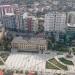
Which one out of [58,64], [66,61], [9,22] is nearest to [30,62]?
[58,64]

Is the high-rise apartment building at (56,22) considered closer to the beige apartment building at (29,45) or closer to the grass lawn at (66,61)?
the beige apartment building at (29,45)

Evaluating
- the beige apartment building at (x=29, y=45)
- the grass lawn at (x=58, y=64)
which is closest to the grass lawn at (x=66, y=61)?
the grass lawn at (x=58, y=64)

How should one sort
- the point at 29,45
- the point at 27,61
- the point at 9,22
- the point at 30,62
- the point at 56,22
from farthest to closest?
1. the point at 9,22
2. the point at 56,22
3. the point at 29,45
4. the point at 27,61
5. the point at 30,62

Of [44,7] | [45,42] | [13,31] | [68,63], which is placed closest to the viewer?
[68,63]

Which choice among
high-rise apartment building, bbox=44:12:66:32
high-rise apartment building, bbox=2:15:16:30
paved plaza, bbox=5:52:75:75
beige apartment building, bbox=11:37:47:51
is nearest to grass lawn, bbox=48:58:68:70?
paved plaza, bbox=5:52:75:75

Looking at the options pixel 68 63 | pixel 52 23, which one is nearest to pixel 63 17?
pixel 52 23

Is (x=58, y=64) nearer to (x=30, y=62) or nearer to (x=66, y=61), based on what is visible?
(x=66, y=61)

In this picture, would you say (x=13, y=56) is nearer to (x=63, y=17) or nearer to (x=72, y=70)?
(x=72, y=70)

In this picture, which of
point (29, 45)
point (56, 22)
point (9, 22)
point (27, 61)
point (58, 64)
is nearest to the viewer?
point (58, 64)

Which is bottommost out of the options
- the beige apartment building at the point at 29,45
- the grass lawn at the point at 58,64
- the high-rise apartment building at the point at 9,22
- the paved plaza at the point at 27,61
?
the grass lawn at the point at 58,64

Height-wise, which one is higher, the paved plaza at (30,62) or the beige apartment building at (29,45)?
the beige apartment building at (29,45)

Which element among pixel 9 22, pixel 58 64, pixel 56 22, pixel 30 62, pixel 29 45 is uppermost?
pixel 56 22
